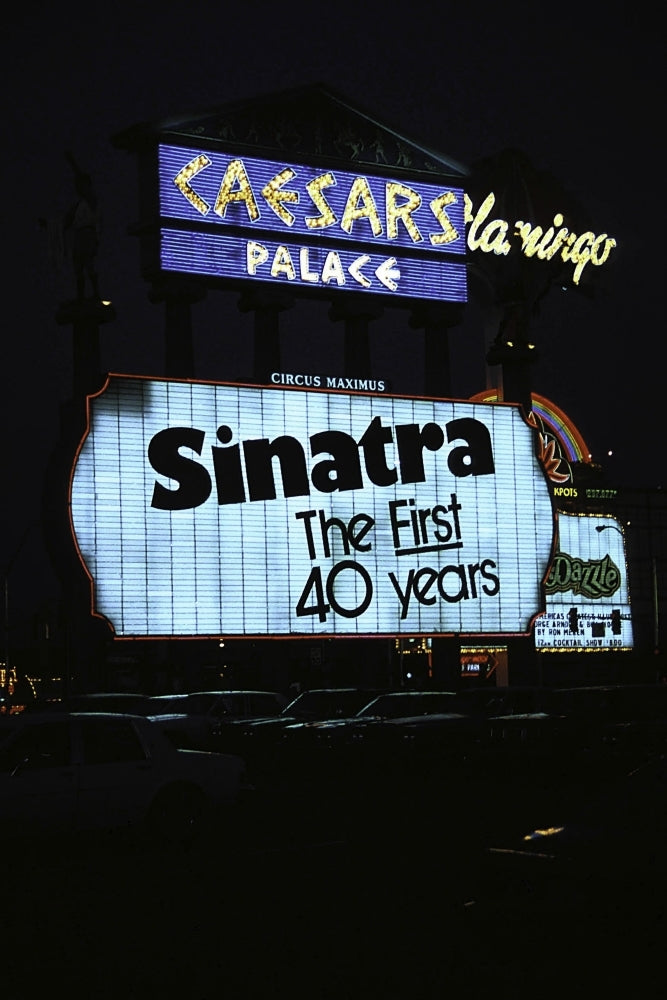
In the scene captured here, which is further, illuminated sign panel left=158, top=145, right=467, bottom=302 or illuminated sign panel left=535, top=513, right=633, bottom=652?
illuminated sign panel left=535, top=513, right=633, bottom=652

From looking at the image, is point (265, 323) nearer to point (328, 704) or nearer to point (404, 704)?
point (328, 704)

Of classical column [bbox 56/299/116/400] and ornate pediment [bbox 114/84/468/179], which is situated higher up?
ornate pediment [bbox 114/84/468/179]

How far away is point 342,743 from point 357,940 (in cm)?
1829

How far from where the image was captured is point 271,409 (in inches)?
1817

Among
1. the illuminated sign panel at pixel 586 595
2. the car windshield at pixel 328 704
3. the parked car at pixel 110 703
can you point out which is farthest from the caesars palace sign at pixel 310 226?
the car windshield at pixel 328 704

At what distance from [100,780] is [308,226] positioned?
3523cm

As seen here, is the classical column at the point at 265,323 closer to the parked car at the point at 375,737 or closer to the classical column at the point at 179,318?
the classical column at the point at 179,318

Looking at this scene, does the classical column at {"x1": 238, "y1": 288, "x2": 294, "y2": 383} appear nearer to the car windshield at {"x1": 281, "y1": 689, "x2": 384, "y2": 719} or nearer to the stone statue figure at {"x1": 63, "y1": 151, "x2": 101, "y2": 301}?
the stone statue figure at {"x1": 63, "y1": 151, "x2": 101, "y2": 301}

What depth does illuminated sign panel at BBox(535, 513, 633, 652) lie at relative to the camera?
60.2m

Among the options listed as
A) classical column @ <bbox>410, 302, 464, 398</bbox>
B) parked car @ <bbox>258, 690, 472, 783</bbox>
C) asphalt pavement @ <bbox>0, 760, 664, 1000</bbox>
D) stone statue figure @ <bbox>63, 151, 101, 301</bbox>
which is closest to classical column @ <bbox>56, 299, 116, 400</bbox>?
stone statue figure @ <bbox>63, 151, 101, 301</bbox>

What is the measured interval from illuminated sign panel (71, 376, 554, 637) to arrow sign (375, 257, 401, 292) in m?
4.26

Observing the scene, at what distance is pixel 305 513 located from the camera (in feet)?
152

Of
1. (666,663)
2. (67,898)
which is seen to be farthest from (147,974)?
(666,663)

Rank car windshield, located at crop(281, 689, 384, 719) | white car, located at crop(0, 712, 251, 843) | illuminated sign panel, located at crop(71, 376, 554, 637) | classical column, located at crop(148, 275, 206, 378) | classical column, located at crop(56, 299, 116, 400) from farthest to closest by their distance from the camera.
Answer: classical column, located at crop(148, 275, 206, 378) < classical column, located at crop(56, 299, 116, 400) < illuminated sign panel, located at crop(71, 376, 554, 637) < car windshield, located at crop(281, 689, 384, 719) < white car, located at crop(0, 712, 251, 843)
